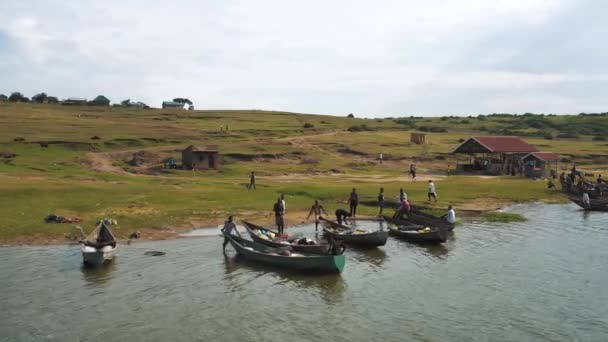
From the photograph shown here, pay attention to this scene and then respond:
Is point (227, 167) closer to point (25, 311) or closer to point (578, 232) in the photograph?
point (578, 232)

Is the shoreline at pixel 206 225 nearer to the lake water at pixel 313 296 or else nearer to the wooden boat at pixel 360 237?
the lake water at pixel 313 296

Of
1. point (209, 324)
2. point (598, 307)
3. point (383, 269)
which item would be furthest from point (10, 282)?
point (598, 307)

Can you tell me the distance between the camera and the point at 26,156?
7131 centimetres

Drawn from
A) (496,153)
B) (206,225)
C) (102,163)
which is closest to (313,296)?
(206,225)

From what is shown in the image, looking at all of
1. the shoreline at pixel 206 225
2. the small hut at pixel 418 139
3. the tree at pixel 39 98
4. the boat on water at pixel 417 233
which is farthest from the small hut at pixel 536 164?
the tree at pixel 39 98

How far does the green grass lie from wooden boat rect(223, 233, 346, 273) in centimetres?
2003

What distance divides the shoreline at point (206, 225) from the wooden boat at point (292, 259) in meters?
6.32

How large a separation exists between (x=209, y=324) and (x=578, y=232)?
2851 cm

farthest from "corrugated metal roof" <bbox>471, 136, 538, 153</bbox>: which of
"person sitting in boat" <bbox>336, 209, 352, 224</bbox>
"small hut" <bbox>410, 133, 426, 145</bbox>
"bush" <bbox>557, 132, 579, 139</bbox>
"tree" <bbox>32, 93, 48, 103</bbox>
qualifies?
"tree" <bbox>32, 93, 48, 103</bbox>

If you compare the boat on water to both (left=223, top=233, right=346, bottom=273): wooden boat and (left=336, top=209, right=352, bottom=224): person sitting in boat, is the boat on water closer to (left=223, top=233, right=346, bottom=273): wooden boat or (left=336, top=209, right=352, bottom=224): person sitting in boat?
(left=336, top=209, right=352, bottom=224): person sitting in boat

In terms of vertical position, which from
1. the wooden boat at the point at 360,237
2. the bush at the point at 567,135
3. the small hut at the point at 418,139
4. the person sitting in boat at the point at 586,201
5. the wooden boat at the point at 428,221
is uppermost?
the bush at the point at 567,135

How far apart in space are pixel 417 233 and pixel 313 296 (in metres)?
12.5

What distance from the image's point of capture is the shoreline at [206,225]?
31.9 m

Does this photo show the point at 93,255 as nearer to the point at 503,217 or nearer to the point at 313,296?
the point at 313,296
